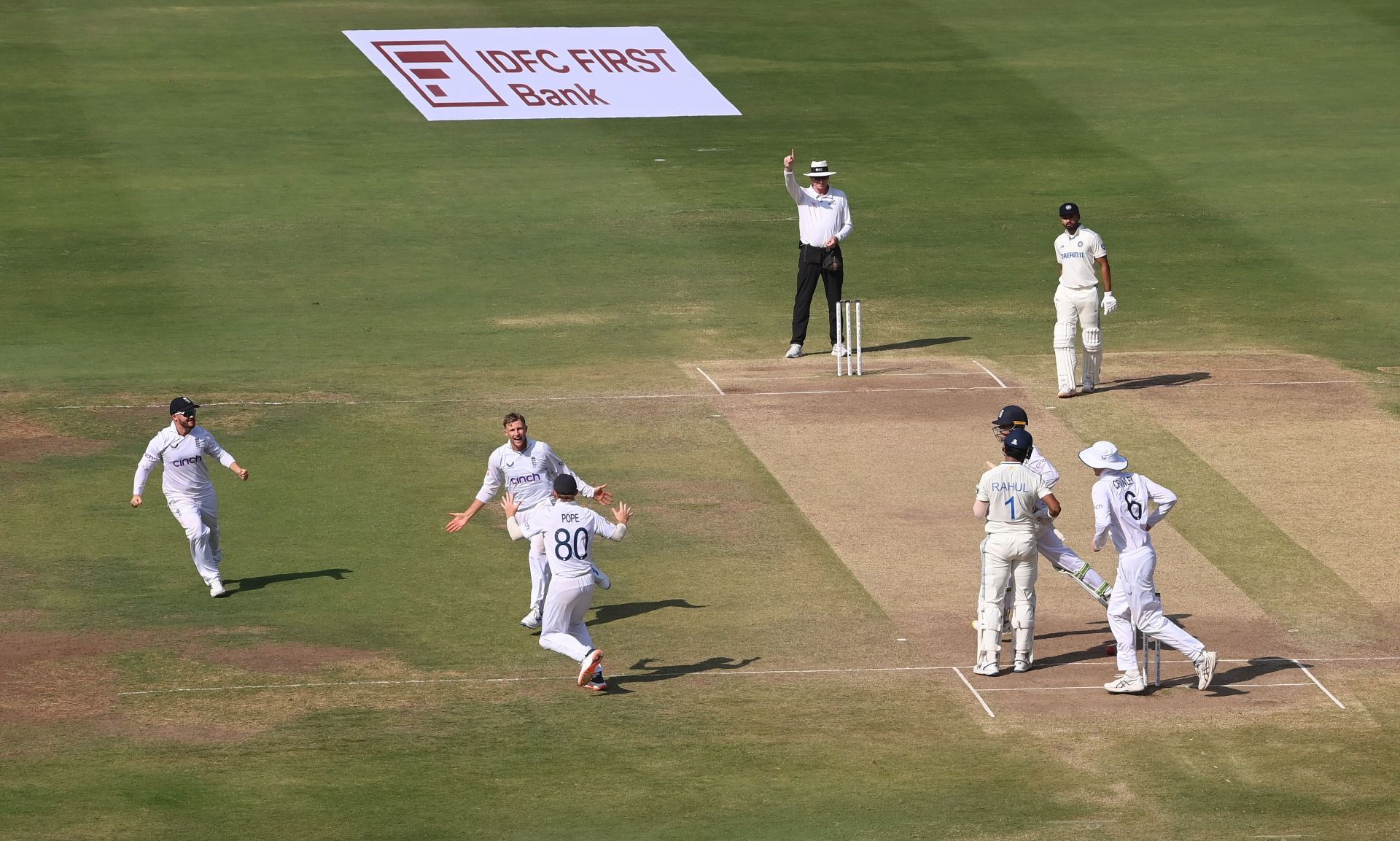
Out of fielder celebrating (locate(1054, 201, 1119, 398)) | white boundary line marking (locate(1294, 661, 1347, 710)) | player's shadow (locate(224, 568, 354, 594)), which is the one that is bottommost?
white boundary line marking (locate(1294, 661, 1347, 710))

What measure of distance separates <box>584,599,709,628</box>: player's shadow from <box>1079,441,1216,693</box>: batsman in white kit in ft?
12.5

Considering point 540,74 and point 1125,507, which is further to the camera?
point 540,74

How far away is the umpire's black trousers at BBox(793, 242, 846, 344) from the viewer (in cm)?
2548

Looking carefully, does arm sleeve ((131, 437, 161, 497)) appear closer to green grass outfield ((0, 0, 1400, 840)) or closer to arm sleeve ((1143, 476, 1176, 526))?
green grass outfield ((0, 0, 1400, 840))

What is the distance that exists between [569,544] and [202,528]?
4.07 meters

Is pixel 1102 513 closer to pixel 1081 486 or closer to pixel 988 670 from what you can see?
pixel 988 670

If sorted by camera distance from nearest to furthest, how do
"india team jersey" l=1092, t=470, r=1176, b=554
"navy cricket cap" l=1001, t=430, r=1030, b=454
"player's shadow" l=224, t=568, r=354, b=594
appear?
1. "india team jersey" l=1092, t=470, r=1176, b=554
2. "navy cricket cap" l=1001, t=430, r=1030, b=454
3. "player's shadow" l=224, t=568, r=354, b=594

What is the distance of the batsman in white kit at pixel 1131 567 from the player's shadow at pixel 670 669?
2.93 m

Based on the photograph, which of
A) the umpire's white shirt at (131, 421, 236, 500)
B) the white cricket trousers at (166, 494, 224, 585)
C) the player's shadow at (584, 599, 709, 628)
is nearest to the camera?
the player's shadow at (584, 599, 709, 628)

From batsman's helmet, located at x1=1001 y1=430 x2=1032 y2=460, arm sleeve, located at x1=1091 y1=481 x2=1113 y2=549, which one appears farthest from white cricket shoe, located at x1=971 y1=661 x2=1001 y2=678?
batsman's helmet, located at x1=1001 y1=430 x2=1032 y2=460

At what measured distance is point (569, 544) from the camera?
15.8 metres

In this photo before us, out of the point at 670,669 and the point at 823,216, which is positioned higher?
the point at 823,216

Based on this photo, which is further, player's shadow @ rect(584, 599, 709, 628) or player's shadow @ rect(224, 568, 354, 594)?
player's shadow @ rect(224, 568, 354, 594)

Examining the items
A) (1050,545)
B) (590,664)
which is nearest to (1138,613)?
(1050,545)
